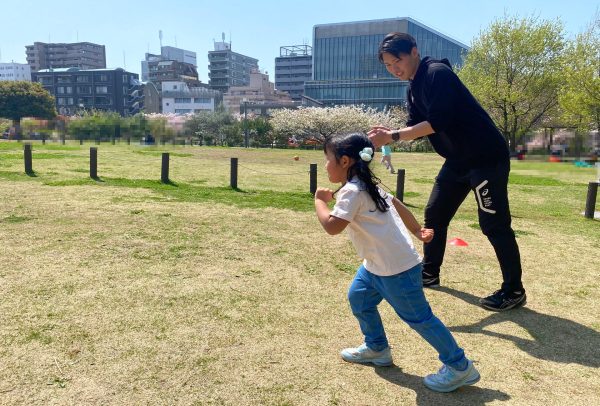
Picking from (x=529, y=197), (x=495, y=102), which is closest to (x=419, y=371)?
(x=529, y=197)

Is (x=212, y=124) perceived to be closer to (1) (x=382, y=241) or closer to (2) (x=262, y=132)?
(2) (x=262, y=132)

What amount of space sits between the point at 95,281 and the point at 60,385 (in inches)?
69.5

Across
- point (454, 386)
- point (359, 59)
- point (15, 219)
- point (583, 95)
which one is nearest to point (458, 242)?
point (454, 386)

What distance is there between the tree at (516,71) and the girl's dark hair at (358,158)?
3403cm

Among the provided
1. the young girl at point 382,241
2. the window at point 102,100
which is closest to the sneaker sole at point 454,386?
the young girl at point 382,241

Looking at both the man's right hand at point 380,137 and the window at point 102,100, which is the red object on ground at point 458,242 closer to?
the man's right hand at point 380,137

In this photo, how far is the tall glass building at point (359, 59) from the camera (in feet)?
307

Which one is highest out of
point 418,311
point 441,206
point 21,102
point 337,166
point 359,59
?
point 359,59

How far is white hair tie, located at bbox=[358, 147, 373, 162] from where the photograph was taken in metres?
2.40

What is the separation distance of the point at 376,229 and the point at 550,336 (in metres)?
1.74

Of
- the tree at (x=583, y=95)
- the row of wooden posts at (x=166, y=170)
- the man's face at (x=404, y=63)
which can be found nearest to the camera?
the man's face at (x=404, y=63)

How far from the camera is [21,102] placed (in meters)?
68.4

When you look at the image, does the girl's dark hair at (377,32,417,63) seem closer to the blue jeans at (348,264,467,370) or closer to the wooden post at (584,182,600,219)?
the blue jeans at (348,264,467,370)

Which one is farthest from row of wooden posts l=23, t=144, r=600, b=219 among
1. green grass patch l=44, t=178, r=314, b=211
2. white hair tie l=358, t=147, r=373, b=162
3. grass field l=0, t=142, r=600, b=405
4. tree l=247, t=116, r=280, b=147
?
tree l=247, t=116, r=280, b=147
